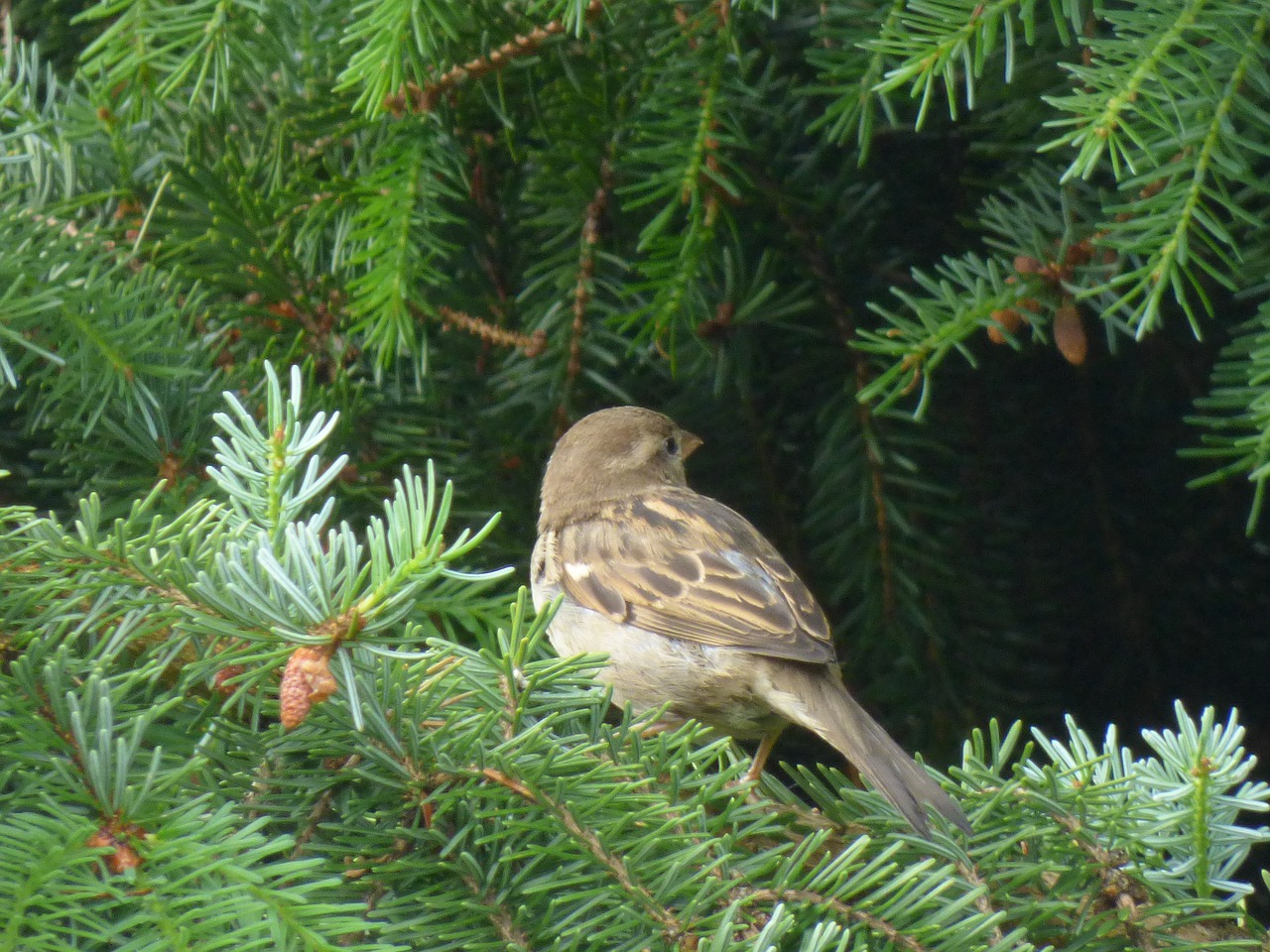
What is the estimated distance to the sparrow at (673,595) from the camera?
5.44ft

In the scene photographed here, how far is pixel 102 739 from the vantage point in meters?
0.71

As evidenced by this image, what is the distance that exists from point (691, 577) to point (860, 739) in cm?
53

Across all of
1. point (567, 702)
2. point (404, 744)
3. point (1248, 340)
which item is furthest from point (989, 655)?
point (404, 744)

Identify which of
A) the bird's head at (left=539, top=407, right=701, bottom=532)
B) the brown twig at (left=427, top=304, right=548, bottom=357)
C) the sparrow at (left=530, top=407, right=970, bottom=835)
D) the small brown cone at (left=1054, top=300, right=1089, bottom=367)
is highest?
the small brown cone at (left=1054, top=300, right=1089, bottom=367)

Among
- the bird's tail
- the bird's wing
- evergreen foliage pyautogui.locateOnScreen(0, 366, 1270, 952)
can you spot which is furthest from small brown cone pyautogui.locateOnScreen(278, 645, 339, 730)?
the bird's wing

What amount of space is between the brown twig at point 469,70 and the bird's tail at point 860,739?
835 millimetres

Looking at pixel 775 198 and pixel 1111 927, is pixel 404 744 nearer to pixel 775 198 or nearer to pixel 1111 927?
pixel 1111 927

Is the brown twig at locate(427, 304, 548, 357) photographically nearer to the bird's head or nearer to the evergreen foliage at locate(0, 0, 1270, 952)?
the evergreen foliage at locate(0, 0, 1270, 952)

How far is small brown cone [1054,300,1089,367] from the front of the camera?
1.31 metres

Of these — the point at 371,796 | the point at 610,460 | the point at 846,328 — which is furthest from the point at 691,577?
the point at 371,796

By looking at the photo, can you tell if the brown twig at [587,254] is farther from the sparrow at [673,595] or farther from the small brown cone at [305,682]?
the small brown cone at [305,682]

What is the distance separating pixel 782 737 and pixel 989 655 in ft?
1.30

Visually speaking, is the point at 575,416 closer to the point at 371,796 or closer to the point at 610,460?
the point at 610,460

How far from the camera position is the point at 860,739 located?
1.41 m
